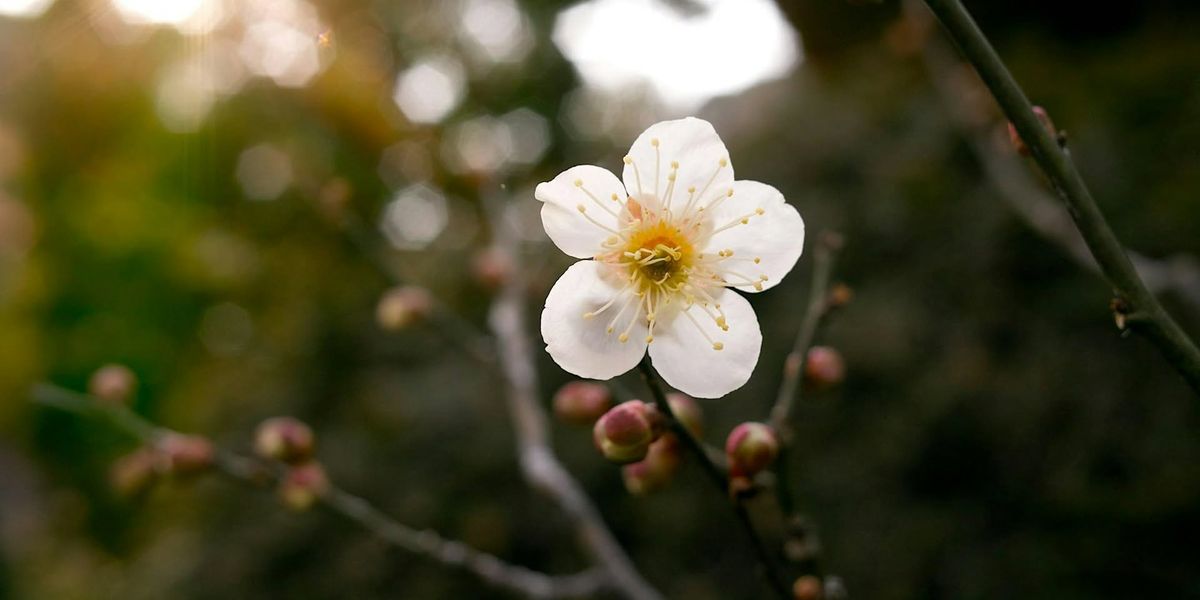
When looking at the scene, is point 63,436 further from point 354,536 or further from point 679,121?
point 679,121

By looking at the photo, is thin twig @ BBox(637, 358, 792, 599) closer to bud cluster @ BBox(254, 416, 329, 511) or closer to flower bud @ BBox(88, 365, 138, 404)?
bud cluster @ BBox(254, 416, 329, 511)

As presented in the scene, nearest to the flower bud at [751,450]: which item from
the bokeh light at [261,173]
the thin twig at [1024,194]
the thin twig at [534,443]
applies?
the thin twig at [534,443]

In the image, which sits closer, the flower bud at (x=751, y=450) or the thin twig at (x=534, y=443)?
the flower bud at (x=751, y=450)

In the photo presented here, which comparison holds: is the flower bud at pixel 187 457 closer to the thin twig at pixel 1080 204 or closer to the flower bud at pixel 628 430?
the flower bud at pixel 628 430

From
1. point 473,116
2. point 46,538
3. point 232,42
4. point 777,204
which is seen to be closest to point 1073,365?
point 777,204

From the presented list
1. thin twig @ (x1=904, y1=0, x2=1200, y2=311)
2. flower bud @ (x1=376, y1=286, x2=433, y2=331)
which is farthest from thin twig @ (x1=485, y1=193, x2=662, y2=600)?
thin twig @ (x1=904, y1=0, x2=1200, y2=311)

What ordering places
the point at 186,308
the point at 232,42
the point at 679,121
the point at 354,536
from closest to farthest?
the point at 679,121 < the point at 354,536 < the point at 232,42 < the point at 186,308

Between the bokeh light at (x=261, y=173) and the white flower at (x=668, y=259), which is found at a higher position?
the bokeh light at (x=261, y=173)

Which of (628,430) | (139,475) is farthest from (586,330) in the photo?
(139,475)
